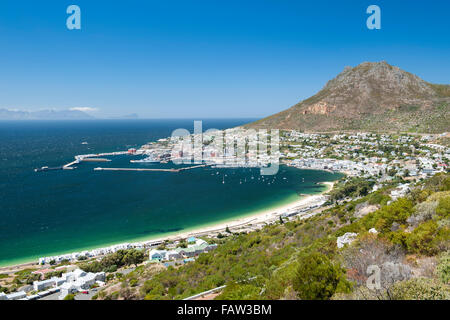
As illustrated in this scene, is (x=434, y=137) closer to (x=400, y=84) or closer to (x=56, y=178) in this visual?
(x=400, y=84)

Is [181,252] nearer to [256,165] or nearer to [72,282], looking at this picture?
[72,282]

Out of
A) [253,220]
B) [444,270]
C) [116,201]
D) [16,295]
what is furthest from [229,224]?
[444,270]

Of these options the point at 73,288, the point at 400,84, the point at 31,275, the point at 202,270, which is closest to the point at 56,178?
the point at 31,275

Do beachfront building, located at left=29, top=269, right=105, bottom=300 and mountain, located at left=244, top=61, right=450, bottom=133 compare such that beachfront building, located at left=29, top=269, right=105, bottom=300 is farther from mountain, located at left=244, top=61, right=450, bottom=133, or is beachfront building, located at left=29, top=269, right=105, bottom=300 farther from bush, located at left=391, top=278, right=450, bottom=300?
mountain, located at left=244, top=61, right=450, bottom=133

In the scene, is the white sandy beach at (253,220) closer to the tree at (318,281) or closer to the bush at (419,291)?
the tree at (318,281)

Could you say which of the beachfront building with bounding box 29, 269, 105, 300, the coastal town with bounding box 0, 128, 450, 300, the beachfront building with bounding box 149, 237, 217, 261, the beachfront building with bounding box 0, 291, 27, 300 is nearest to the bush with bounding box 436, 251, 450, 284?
the coastal town with bounding box 0, 128, 450, 300

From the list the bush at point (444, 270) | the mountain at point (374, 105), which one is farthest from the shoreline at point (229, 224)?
the mountain at point (374, 105)
